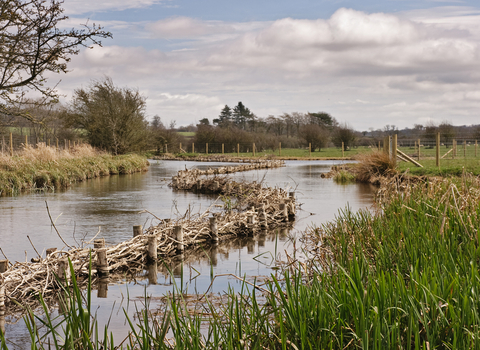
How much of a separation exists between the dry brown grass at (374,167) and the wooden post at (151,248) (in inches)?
465

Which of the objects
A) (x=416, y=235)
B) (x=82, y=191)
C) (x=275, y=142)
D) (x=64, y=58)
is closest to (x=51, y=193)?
(x=82, y=191)

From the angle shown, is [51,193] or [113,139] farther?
[113,139]

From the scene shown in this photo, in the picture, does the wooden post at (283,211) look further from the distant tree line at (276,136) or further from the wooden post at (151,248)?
the distant tree line at (276,136)

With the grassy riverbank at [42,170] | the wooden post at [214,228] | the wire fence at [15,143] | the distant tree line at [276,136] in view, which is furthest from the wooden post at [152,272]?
the distant tree line at [276,136]

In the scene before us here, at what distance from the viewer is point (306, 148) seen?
5534cm

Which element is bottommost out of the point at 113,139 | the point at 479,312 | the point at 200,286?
the point at 200,286

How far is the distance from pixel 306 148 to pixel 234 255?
1918 inches

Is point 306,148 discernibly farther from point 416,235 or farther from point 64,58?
point 416,235

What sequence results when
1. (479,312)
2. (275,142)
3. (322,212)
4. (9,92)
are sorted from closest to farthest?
(479,312) < (322,212) < (9,92) < (275,142)

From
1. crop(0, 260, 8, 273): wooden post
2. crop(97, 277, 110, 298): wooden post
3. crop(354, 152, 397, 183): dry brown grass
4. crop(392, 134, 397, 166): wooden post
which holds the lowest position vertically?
crop(97, 277, 110, 298): wooden post

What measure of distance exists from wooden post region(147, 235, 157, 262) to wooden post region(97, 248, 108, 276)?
2.70 ft

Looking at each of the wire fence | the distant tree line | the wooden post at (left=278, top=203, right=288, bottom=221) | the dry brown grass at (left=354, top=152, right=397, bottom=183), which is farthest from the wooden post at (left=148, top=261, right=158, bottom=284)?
the distant tree line

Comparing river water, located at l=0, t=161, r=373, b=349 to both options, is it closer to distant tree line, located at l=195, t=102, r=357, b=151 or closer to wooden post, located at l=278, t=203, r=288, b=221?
wooden post, located at l=278, t=203, r=288, b=221

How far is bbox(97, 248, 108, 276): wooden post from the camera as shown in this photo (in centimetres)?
607
